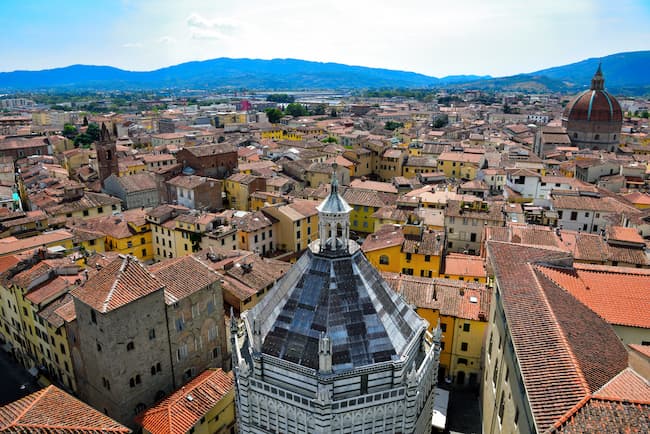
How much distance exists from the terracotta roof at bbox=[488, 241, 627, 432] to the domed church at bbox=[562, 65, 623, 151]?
334 feet

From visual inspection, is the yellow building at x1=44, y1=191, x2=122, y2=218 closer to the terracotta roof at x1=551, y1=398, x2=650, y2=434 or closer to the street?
the street

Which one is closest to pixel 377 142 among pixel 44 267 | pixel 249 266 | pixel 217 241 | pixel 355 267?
pixel 217 241

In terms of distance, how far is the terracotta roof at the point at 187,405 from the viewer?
28.6 m

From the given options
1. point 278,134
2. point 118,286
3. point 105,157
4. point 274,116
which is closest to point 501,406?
point 118,286

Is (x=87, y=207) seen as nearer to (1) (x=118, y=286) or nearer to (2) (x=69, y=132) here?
(1) (x=118, y=286)

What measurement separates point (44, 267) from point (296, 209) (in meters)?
30.2

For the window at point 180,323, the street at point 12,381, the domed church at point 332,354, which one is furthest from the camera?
the street at point 12,381

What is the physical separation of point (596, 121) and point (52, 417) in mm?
121261

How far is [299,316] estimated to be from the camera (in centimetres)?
1931

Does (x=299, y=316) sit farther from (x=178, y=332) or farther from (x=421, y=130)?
(x=421, y=130)

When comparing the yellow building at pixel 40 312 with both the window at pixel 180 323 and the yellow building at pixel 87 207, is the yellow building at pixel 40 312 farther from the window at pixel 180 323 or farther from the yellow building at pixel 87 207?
the yellow building at pixel 87 207

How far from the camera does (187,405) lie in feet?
98.4

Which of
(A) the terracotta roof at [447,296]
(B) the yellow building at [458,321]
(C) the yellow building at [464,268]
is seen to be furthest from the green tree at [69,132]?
(B) the yellow building at [458,321]

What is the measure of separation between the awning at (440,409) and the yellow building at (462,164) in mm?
61835
